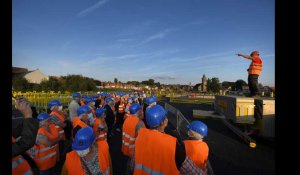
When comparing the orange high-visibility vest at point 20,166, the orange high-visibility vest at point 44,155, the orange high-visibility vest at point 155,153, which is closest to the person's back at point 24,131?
the orange high-visibility vest at point 20,166

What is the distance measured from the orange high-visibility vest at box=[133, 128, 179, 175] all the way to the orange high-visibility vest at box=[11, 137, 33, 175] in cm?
119

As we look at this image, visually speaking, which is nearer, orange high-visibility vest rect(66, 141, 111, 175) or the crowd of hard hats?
the crowd of hard hats

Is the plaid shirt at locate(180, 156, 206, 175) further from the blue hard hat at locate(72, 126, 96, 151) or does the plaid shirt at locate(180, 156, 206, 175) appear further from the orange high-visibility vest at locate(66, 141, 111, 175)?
the blue hard hat at locate(72, 126, 96, 151)

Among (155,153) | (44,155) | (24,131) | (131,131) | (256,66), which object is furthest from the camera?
(256,66)

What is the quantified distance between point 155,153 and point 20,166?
144cm

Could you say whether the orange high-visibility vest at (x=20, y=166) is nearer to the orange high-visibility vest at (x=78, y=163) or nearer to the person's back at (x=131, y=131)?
the orange high-visibility vest at (x=78, y=163)

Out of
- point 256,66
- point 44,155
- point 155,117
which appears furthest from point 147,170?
point 256,66

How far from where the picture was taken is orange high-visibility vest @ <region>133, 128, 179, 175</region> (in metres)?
1.91

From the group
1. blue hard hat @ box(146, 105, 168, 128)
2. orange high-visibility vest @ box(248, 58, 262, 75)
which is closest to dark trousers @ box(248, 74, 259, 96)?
orange high-visibility vest @ box(248, 58, 262, 75)

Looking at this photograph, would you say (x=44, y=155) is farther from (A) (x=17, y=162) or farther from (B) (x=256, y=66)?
(B) (x=256, y=66)

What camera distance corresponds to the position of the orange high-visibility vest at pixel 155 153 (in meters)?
1.91

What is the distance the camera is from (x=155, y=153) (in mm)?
2012
